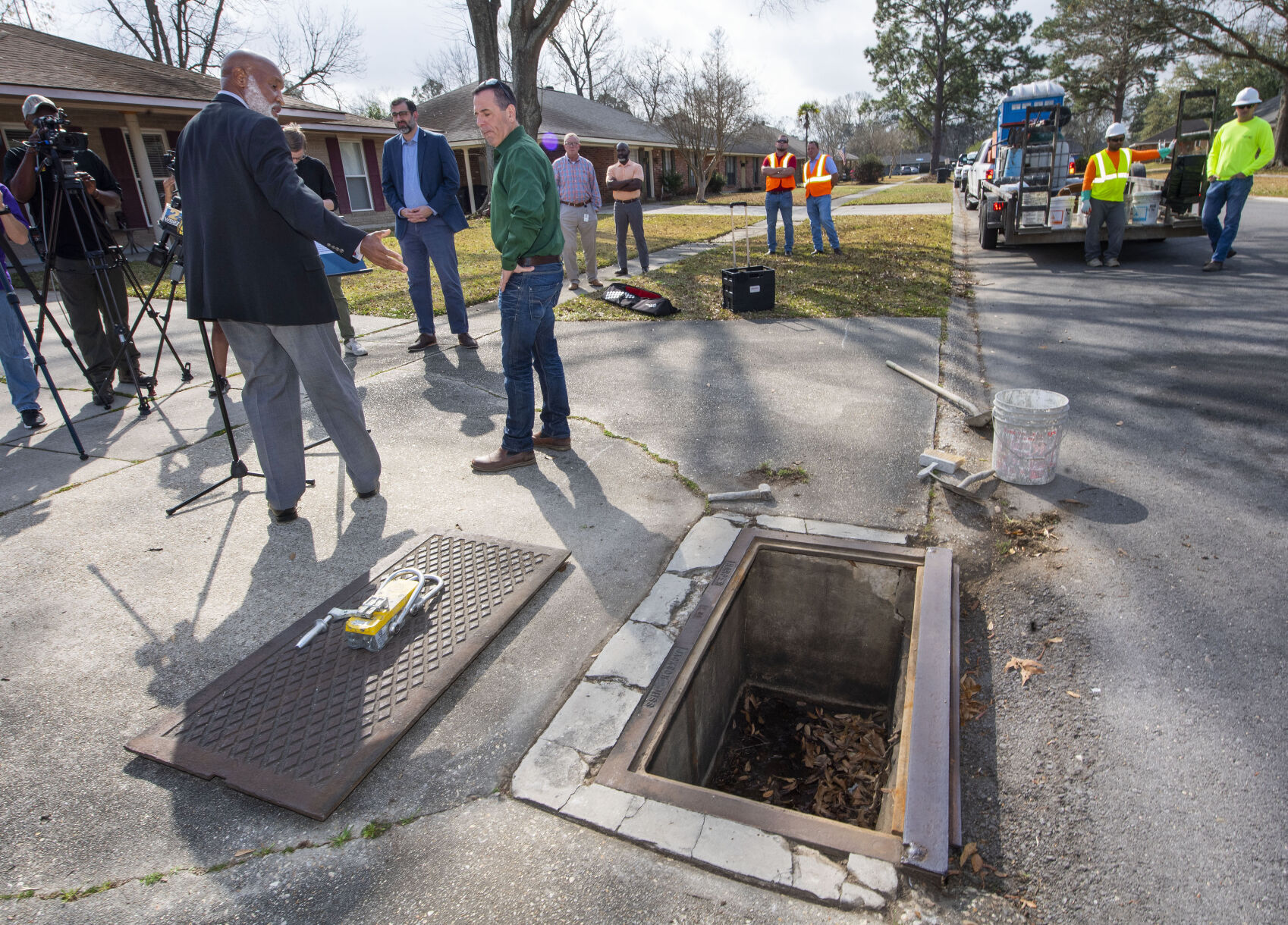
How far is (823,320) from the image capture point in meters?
7.73

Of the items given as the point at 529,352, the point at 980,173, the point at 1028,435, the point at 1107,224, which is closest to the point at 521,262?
the point at 529,352

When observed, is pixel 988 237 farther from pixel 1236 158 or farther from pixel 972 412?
pixel 972 412

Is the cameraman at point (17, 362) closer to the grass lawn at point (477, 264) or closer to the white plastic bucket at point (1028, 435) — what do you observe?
the grass lawn at point (477, 264)

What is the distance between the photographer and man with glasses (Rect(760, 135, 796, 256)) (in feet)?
35.5

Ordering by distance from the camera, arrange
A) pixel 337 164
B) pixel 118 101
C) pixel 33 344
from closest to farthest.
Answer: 1. pixel 33 344
2. pixel 118 101
3. pixel 337 164

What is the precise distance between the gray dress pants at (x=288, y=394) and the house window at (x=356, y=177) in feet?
71.0

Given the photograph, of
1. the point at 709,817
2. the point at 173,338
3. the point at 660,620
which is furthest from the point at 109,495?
the point at 173,338

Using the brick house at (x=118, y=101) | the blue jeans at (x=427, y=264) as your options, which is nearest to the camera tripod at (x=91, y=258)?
the blue jeans at (x=427, y=264)

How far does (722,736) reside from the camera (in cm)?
322

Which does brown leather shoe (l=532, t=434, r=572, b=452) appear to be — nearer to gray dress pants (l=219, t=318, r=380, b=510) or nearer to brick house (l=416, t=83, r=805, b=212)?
gray dress pants (l=219, t=318, r=380, b=510)

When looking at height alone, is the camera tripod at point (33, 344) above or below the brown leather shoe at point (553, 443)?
above

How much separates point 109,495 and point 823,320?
6.40 metres

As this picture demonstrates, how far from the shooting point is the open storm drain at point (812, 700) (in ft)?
6.87

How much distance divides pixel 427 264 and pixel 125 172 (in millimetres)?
15041
